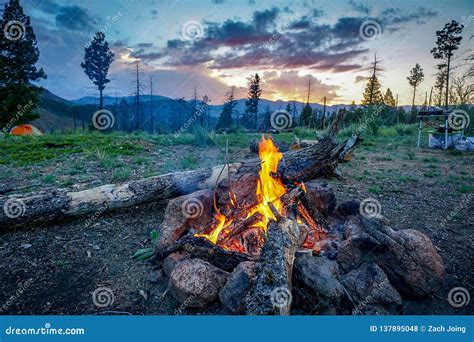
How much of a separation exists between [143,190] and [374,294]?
12.7ft

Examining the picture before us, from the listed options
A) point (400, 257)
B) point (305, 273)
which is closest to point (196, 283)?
point (305, 273)

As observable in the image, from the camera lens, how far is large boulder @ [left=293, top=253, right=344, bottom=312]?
9.01 ft

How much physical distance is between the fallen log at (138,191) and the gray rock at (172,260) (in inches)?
55.8

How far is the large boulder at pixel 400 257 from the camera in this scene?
Answer: 3168 millimetres

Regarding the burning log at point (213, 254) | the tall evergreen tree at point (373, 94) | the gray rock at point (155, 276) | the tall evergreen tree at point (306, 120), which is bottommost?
the gray rock at point (155, 276)

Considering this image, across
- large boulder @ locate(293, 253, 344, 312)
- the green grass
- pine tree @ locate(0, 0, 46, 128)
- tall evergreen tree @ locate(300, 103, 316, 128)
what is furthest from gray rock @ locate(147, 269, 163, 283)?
pine tree @ locate(0, 0, 46, 128)

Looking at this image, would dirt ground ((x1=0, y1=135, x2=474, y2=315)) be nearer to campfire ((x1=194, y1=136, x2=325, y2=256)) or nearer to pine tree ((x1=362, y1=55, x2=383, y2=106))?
campfire ((x1=194, y1=136, x2=325, y2=256))

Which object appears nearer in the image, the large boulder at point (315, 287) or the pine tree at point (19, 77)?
the large boulder at point (315, 287)

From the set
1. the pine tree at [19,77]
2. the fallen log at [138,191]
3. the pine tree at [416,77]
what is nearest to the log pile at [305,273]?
the fallen log at [138,191]

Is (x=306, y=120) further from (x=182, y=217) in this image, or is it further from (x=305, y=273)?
(x=305, y=273)

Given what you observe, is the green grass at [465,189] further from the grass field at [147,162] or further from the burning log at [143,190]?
the burning log at [143,190]

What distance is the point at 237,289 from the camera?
287cm

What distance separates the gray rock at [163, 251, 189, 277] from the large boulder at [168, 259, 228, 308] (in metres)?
0.29
